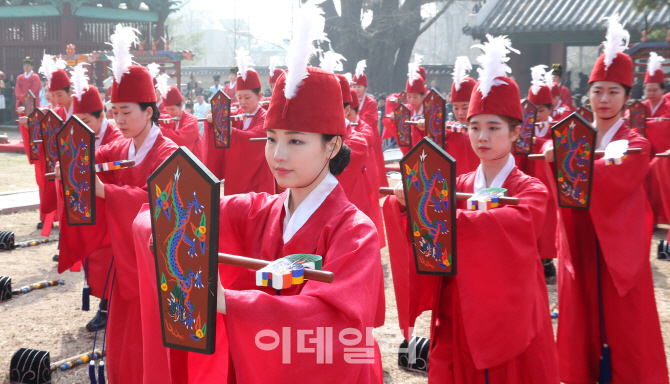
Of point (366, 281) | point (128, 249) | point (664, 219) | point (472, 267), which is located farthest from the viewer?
point (664, 219)

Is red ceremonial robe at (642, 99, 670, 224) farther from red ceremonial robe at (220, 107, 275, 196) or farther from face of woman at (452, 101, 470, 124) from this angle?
red ceremonial robe at (220, 107, 275, 196)

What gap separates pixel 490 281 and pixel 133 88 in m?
2.26

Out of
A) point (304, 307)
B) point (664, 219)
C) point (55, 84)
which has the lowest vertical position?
point (664, 219)

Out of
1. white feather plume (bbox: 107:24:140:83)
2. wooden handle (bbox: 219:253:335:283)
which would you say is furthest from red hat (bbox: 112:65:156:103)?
wooden handle (bbox: 219:253:335:283)

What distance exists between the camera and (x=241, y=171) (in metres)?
6.52

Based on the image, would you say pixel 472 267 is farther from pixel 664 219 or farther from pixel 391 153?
pixel 391 153

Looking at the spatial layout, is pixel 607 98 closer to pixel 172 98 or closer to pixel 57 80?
pixel 57 80

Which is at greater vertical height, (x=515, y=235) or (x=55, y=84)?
(x=55, y=84)

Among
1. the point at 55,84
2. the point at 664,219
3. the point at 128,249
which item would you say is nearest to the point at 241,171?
the point at 55,84

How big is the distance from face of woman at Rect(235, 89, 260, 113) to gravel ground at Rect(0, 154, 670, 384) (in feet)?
7.12

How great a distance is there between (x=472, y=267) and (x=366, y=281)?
1.03m

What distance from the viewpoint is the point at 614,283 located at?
3564 millimetres

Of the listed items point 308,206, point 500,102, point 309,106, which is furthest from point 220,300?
point 500,102

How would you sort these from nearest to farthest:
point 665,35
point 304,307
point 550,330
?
1. point 304,307
2. point 550,330
3. point 665,35
